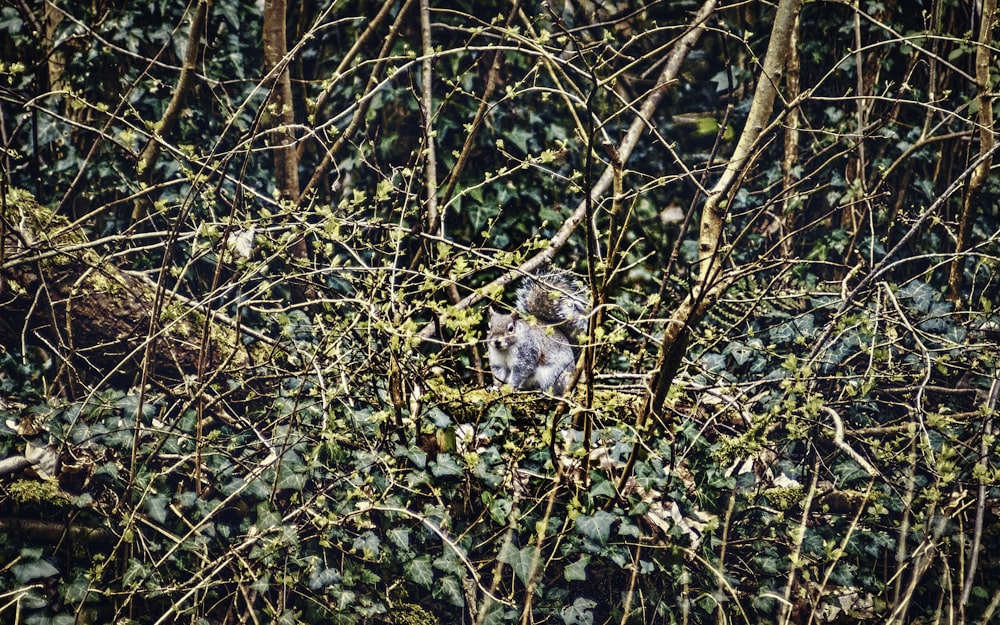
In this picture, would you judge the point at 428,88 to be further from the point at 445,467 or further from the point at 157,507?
the point at 157,507

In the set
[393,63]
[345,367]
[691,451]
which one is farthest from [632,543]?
[393,63]

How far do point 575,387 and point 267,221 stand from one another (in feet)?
4.29

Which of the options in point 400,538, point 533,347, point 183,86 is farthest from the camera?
point 533,347

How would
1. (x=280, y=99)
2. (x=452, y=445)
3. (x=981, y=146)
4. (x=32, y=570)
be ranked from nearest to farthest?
(x=32, y=570) → (x=452, y=445) → (x=981, y=146) → (x=280, y=99)

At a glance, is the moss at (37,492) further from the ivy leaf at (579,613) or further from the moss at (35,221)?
the ivy leaf at (579,613)

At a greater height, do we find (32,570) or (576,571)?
(576,571)

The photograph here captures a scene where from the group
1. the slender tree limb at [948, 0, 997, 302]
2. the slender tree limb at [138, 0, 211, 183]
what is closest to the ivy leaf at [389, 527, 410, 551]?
the slender tree limb at [138, 0, 211, 183]

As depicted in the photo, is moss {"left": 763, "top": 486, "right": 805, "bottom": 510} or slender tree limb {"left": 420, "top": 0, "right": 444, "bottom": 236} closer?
moss {"left": 763, "top": 486, "right": 805, "bottom": 510}

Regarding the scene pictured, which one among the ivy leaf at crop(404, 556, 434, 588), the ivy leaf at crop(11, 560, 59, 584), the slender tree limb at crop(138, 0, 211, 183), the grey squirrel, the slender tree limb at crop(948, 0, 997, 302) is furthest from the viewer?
the grey squirrel

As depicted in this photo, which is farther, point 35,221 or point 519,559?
point 35,221

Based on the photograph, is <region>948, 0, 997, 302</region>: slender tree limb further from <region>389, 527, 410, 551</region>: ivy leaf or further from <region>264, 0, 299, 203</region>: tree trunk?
<region>264, 0, 299, 203</region>: tree trunk

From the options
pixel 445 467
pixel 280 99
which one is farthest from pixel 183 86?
pixel 445 467

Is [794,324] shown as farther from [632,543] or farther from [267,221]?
[267,221]

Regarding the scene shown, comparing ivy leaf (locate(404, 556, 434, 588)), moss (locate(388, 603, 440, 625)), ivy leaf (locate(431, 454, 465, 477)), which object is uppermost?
ivy leaf (locate(431, 454, 465, 477))
